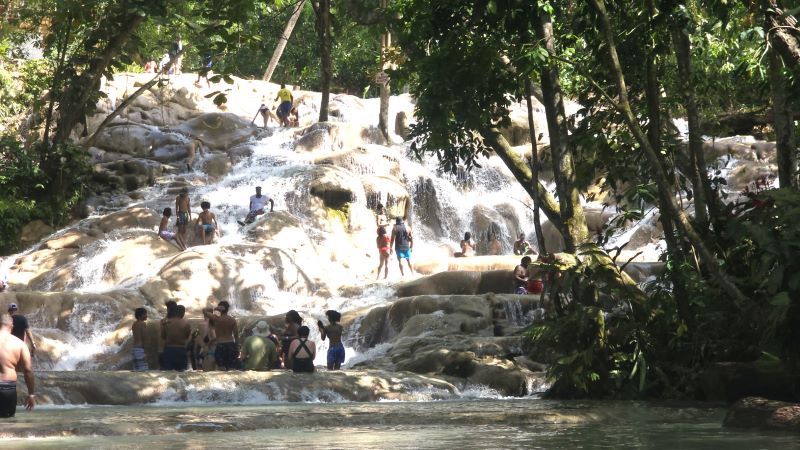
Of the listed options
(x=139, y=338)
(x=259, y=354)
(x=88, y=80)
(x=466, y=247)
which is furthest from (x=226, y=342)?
(x=466, y=247)

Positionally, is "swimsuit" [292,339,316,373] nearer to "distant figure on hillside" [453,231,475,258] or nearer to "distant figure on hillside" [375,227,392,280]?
"distant figure on hillside" [375,227,392,280]

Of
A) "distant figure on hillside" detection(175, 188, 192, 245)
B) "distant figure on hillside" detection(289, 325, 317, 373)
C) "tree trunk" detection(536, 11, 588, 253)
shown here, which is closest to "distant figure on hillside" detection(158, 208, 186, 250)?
"distant figure on hillside" detection(175, 188, 192, 245)

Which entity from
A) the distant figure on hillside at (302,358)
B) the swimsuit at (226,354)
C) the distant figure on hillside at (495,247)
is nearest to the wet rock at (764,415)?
the distant figure on hillside at (302,358)

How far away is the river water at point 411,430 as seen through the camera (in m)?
8.10

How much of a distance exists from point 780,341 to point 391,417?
350 cm

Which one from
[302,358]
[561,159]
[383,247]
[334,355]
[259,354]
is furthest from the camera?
[383,247]

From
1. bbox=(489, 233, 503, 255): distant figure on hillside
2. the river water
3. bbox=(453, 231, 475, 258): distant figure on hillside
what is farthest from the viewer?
bbox=(489, 233, 503, 255): distant figure on hillside

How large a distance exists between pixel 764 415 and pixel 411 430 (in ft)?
9.36

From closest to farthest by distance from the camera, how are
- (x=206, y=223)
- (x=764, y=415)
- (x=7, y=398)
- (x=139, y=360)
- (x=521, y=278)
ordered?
(x=764, y=415)
(x=7, y=398)
(x=139, y=360)
(x=521, y=278)
(x=206, y=223)

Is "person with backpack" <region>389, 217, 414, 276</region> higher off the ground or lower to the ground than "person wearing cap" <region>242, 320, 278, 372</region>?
higher

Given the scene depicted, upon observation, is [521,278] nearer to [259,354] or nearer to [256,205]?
[259,354]

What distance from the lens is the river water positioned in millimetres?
8102

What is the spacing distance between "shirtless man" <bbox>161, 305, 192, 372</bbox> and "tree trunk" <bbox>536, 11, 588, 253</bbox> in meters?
5.90

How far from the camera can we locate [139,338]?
16406 millimetres
